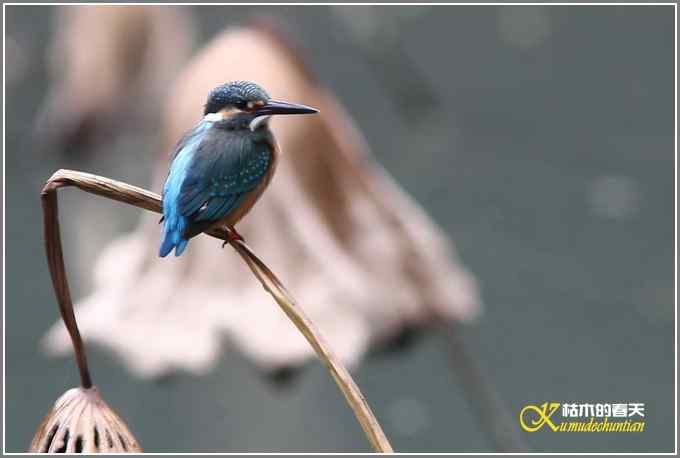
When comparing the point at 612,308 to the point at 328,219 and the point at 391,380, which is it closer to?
the point at 391,380

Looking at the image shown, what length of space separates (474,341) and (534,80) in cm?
117

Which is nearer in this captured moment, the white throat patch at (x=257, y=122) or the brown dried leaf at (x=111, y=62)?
the white throat patch at (x=257, y=122)

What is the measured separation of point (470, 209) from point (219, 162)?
8.38ft

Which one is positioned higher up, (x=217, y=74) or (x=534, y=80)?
(x=217, y=74)

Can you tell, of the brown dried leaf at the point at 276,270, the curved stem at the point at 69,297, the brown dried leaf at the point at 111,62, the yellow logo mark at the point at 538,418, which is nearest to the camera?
the curved stem at the point at 69,297

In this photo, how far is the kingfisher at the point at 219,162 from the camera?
593 millimetres

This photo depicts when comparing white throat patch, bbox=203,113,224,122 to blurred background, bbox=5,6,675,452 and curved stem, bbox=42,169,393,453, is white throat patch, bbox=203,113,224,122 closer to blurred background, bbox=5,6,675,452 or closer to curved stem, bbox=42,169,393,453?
curved stem, bbox=42,169,393,453

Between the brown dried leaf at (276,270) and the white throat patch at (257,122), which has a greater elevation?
the white throat patch at (257,122)

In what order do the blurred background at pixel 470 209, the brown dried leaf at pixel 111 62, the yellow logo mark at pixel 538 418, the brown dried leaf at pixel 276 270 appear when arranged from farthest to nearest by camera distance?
the blurred background at pixel 470 209, the brown dried leaf at pixel 111 62, the brown dried leaf at pixel 276 270, the yellow logo mark at pixel 538 418

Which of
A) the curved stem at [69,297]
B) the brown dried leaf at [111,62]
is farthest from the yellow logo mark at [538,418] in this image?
the brown dried leaf at [111,62]

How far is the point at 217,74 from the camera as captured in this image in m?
1.21

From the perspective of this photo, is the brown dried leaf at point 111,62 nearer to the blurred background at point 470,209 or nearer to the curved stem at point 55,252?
the blurred background at point 470,209

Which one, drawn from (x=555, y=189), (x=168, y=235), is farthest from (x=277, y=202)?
(x=555, y=189)

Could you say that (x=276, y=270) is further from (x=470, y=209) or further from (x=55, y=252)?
(x=470, y=209)
